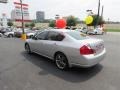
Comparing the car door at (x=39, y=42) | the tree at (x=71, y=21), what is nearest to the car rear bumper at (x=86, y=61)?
the car door at (x=39, y=42)

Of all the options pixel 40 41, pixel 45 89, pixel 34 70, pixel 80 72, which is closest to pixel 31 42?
pixel 40 41

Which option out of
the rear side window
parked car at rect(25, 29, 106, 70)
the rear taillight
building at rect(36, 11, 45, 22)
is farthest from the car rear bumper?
building at rect(36, 11, 45, 22)

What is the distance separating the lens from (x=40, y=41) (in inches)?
283

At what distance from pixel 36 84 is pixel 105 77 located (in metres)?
2.29

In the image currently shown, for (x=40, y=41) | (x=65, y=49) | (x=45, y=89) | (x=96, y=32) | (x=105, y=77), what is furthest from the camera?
(x=96, y=32)

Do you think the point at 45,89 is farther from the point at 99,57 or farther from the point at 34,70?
the point at 99,57

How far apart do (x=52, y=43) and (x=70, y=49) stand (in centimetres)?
113

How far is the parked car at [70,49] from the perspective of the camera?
5227 millimetres

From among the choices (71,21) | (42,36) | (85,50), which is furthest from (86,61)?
(71,21)

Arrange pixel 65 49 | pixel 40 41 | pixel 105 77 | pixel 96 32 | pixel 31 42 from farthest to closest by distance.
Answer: pixel 96 32 → pixel 31 42 → pixel 40 41 → pixel 65 49 → pixel 105 77

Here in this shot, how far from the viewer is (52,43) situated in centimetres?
633

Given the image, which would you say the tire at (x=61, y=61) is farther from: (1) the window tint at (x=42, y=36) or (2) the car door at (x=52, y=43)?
(1) the window tint at (x=42, y=36)

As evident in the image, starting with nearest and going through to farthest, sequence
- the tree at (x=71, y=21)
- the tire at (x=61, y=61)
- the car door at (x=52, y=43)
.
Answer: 1. the tire at (x=61, y=61)
2. the car door at (x=52, y=43)
3. the tree at (x=71, y=21)

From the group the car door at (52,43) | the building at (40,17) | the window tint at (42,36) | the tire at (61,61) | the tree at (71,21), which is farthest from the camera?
the building at (40,17)
